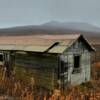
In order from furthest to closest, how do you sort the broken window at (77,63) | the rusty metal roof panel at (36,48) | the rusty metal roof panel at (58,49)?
the broken window at (77,63)
the rusty metal roof panel at (36,48)
the rusty metal roof panel at (58,49)

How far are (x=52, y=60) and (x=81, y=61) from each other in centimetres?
275

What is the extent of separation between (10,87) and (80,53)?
5.44 m

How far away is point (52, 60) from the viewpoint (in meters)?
14.0

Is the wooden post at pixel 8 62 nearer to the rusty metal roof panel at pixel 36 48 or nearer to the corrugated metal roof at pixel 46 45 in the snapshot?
the corrugated metal roof at pixel 46 45

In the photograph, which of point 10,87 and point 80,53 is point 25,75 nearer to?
point 10,87

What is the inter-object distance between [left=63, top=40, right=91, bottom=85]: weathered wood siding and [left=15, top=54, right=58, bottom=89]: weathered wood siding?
1.09 meters

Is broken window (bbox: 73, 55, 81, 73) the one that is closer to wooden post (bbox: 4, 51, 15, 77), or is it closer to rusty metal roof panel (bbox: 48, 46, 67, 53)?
rusty metal roof panel (bbox: 48, 46, 67, 53)

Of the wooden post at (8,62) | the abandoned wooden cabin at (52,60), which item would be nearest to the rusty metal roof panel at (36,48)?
the abandoned wooden cabin at (52,60)

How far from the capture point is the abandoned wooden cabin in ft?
45.7

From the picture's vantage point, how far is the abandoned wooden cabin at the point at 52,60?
1392cm

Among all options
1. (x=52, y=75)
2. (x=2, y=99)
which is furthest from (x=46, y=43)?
(x=2, y=99)

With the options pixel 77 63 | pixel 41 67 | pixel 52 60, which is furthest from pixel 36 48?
pixel 77 63

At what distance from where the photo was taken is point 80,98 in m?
12.0

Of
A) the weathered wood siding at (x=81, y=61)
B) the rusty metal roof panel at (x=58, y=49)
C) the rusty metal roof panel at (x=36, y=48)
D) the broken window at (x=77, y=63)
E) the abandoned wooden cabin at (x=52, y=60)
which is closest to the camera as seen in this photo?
the rusty metal roof panel at (x=58, y=49)
